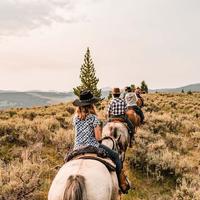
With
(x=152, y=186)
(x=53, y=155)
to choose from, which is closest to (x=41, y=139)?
(x=53, y=155)

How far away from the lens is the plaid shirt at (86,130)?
295 inches

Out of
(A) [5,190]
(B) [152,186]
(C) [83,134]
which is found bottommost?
(B) [152,186]

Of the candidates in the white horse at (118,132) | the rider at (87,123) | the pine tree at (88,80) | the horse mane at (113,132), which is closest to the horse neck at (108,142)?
the rider at (87,123)

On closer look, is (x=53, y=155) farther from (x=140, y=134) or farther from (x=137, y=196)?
(x=140, y=134)

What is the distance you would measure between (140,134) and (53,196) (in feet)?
39.2

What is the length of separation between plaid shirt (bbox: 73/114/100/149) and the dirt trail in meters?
3.67

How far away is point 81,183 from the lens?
5.66 metres

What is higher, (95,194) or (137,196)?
(95,194)

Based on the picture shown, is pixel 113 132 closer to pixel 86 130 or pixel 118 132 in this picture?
pixel 118 132

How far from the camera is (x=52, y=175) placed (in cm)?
1135

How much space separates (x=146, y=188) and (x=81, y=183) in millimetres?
6610

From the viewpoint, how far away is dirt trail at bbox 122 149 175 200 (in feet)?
36.0

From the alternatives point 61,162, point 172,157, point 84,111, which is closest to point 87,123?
point 84,111

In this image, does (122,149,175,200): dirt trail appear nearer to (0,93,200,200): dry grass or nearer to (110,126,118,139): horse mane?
(0,93,200,200): dry grass
